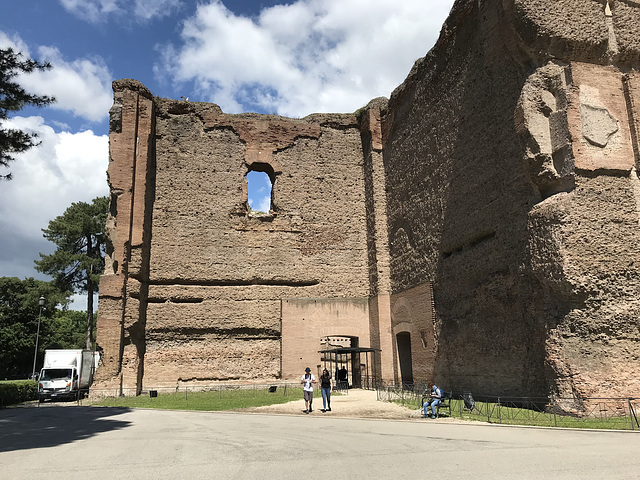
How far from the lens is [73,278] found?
32.2 m

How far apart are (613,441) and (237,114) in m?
17.6

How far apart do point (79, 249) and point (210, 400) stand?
22.5 m

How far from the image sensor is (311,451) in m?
6.49

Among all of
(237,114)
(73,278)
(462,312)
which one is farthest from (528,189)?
(73,278)

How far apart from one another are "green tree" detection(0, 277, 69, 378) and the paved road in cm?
2432

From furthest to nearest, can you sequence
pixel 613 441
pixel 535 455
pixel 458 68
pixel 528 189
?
1. pixel 458 68
2. pixel 528 189
3. pixel 613 441
4. pixel 535 455

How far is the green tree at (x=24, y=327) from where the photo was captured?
30.7 meters

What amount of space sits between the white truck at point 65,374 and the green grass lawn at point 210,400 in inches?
144

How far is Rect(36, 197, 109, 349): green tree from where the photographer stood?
1229 inches

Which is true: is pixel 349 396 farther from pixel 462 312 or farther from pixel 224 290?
pixel 224 290

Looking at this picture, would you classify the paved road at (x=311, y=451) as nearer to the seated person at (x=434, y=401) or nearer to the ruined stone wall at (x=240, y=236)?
the seated person at (x=434, y=401)

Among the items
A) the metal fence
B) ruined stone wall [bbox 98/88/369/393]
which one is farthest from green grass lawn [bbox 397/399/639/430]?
ruined stone wall [bbox 98/88/369/393]

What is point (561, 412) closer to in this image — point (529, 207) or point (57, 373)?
point (529, 207)

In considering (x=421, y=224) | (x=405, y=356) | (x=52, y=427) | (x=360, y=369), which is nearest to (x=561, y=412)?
(x=421, y=224)
